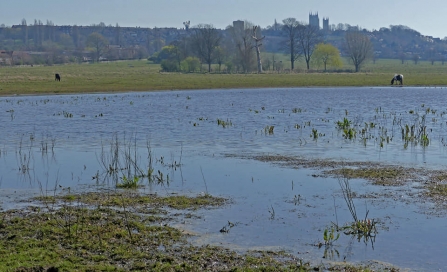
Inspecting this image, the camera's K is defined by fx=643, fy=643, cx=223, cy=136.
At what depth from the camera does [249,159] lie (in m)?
20.5

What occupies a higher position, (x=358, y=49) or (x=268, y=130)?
(x=358, y=49)

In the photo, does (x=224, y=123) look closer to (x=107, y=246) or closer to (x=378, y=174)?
(x=378, y=174)

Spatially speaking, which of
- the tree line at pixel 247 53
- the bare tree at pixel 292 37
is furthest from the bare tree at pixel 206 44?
the bare tree at pixel 292 37

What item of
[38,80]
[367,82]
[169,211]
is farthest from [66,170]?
[367,82]

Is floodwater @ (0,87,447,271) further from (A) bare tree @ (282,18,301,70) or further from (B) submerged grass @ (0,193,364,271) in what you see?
(A) bare tree @ (282,18,301,70)

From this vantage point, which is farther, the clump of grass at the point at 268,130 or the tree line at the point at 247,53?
the tree line at the point at 247,53

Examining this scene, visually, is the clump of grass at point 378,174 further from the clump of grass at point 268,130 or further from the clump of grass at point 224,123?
the clump of grass at point 224,123

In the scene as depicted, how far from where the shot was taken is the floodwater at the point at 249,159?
1160 cm

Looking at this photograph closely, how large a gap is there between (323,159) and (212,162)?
3497mm

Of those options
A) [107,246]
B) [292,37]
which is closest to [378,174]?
[107,246]

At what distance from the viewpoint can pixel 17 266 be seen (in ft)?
30.9

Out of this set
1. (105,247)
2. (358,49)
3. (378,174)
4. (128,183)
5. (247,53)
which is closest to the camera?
(105,247)

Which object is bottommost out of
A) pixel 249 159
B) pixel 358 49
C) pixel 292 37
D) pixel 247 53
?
pixel 249 159

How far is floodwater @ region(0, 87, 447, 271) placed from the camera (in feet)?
38.1
